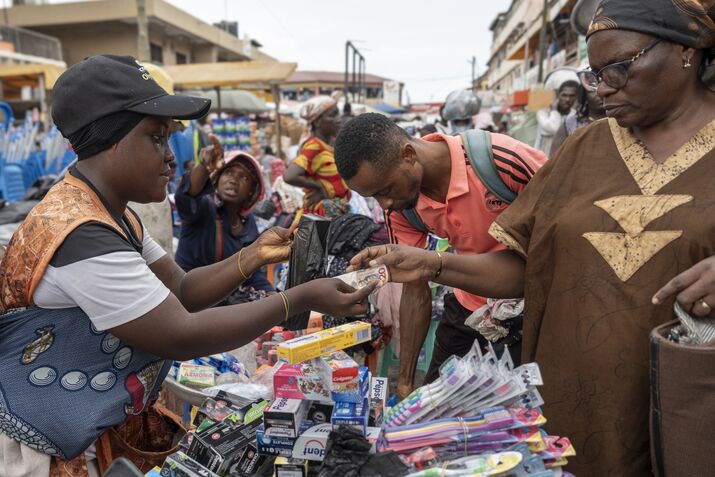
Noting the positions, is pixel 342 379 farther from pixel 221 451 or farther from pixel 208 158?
pixel 208 158

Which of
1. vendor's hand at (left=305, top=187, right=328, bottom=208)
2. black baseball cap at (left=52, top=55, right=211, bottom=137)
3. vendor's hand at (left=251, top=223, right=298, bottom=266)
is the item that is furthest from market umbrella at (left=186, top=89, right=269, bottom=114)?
black baseball cap at (left=52, top=55, right=211, bottom=137)

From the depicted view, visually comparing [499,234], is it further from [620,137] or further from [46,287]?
[46,287]

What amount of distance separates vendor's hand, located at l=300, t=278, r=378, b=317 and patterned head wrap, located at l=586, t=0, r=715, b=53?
115cm

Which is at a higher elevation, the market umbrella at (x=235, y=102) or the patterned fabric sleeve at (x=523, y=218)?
the market umbrella at (x=235, y=102)

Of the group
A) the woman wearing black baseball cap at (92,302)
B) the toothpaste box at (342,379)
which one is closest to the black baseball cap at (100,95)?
the woman wearing black baseball cap at (92,302)

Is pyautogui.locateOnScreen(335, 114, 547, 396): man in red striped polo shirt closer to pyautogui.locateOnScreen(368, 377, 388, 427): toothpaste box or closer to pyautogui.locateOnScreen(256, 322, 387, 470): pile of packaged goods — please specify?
pyautogui.locateOnScreen(368, 377, 388, 427): toothpaste box

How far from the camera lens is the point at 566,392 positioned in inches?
67.4

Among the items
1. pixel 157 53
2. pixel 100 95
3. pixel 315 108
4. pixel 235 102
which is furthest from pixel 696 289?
pixel 157 53

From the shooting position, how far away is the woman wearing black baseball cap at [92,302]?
4.62ft

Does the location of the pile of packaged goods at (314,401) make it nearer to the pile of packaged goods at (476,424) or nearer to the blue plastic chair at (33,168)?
the pile of packaged goods at (476,424)

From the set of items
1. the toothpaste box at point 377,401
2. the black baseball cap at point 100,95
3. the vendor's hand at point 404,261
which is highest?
the black baseball cap at point 100,95

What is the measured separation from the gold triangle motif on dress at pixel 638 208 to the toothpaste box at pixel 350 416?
0.95m

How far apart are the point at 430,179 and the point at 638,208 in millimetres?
1066

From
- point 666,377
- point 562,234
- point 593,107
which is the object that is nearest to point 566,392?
point 666,377
